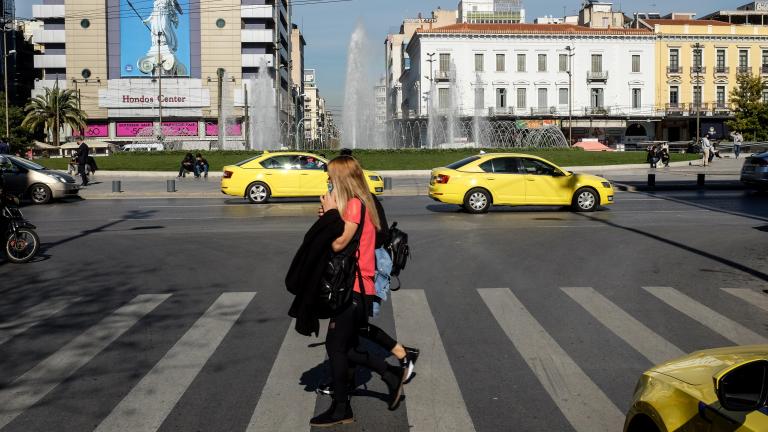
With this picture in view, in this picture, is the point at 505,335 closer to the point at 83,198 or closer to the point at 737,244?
the point at 737,244

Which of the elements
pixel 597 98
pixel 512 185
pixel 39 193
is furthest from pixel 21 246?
pixel 597 98

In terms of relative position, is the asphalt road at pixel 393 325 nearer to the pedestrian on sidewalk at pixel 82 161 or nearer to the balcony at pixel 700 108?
the pedestrian on sidewalk at pixel 82 161

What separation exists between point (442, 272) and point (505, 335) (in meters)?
3.71

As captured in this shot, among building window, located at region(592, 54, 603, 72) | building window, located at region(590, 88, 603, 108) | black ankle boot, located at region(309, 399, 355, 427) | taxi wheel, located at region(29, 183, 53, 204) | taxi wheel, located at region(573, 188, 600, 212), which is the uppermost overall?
building window, located at region(592, 54, 603, 72)

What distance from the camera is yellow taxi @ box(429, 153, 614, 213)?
65.5ft

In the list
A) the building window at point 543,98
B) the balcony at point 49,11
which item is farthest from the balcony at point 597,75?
the balcony at point 49,11

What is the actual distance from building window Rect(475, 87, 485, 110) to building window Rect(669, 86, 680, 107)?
19734 millimetres

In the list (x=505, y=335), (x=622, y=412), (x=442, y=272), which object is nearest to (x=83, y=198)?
(x=442, y=272)

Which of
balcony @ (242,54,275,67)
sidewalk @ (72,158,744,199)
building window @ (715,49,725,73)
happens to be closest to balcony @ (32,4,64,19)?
balcony @ (242,54,275,67)

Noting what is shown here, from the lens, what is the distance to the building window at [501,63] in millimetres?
81938

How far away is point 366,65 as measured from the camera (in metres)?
54.1

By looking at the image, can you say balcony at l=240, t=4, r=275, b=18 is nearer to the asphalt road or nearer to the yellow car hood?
the asphalt road

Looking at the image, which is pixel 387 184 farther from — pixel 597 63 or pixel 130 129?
pixel 130 129

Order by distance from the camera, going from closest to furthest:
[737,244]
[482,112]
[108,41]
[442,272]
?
[442,272]
[737,244]
[482,112]
[108,41]
